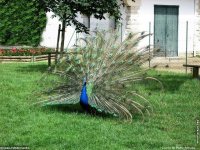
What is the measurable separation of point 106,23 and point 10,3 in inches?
208

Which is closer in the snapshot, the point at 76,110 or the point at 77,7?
the point at 76,110

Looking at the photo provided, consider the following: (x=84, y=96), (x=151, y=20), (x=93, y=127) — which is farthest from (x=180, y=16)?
(x=93, y=127)

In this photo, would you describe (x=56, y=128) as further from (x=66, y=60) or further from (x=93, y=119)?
(x=66, y=60)

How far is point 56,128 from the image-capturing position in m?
8.22

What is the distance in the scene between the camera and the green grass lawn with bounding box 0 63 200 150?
7.33m

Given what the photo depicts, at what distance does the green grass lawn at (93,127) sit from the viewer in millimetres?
7332

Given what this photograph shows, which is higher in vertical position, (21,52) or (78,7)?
(78,7)

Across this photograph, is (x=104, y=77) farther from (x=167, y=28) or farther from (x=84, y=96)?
(x=167, y=28)

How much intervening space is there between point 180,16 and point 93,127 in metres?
16.5

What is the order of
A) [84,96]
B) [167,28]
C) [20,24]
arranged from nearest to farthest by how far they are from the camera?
[84,96] → [167,28] → [20,24]

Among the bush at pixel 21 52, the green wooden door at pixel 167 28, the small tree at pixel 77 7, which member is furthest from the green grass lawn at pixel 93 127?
the green wooden door at pixel 167 28

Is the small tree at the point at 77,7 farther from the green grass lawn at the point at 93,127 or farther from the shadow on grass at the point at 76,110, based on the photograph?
the shadow on grass at the point at 76,110

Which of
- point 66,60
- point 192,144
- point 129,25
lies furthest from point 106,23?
point 192,144

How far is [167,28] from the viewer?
23891mm
